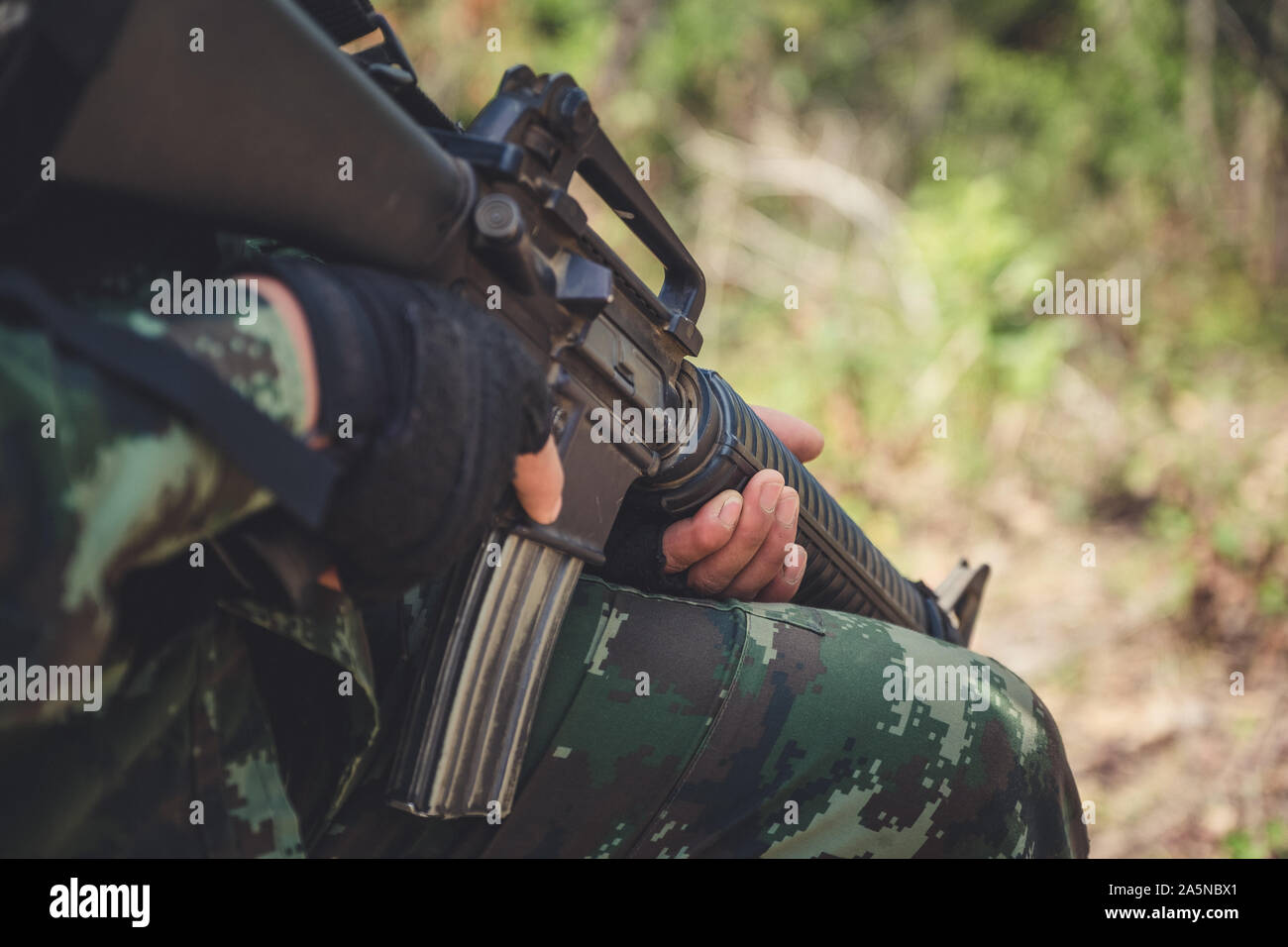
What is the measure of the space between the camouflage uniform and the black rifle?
2.5 inches

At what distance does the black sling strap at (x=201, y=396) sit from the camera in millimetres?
692

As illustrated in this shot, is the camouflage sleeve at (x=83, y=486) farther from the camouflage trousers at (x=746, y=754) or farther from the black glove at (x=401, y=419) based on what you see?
the camouflage trousers at (x=746, y=754)

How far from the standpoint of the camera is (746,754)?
120 centimetres

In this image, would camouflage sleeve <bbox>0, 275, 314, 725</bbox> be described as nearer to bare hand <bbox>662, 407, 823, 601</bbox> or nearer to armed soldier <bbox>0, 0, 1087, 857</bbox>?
armed soldier <bbox>0, 0, 1087, 857</bbox>

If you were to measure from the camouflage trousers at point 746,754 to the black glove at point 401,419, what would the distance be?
1.16ft

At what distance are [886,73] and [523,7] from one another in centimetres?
239

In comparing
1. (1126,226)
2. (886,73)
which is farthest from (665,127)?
(1126,226)

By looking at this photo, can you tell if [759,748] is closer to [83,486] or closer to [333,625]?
[333,625]

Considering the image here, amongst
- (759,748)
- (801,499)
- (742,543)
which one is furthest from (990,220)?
(759,748)

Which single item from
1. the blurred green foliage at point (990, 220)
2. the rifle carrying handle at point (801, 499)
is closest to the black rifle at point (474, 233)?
the rifle carrying handle at point (801, 499)

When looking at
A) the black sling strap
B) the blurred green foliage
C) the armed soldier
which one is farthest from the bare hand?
the blurred green foliage

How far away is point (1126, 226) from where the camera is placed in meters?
5.01
